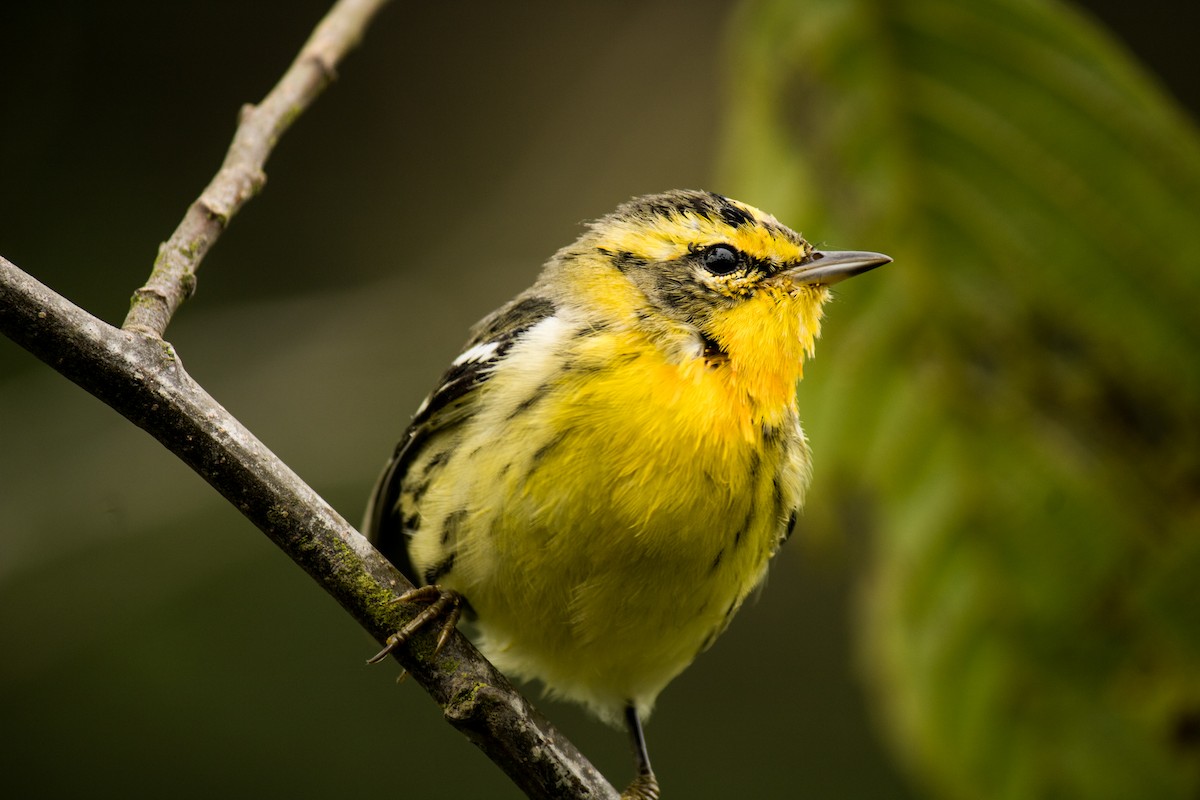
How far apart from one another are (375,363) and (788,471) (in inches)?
101

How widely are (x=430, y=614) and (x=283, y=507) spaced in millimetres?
551

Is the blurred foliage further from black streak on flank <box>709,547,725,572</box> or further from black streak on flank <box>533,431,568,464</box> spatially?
black streak on flank <box>533,431,568,464</box>

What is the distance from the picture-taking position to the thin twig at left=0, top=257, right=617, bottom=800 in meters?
2.18

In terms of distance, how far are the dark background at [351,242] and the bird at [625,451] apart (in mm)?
2403

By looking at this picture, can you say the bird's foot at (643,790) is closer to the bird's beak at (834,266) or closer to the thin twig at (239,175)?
the bird's beak at (834,266)

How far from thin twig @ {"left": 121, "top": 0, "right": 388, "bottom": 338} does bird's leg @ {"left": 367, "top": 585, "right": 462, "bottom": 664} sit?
776mm

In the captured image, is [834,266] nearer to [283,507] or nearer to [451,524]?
[451,524]

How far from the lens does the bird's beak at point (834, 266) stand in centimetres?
321

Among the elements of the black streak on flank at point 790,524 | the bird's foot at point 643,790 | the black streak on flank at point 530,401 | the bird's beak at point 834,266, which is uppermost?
the bird's beak at point 834,266

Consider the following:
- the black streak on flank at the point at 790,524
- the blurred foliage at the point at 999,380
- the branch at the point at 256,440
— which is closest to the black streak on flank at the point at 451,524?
the branch at the point at 256,440

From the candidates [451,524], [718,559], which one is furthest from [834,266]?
[451,524]

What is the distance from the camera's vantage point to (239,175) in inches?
106

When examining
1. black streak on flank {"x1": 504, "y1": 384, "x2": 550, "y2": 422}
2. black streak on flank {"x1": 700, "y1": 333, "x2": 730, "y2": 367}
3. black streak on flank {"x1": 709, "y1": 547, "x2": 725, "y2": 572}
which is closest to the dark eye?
black streak on flank {"x1": 700, "y1": 333, "x2": 730, "y2": 367}

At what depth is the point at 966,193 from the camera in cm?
334
